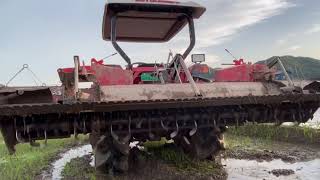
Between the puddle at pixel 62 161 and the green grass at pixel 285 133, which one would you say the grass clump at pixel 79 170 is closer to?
the puddle at pixel 62 161

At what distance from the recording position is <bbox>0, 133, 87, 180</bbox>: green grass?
850cm

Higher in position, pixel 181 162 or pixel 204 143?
pixel 204 143

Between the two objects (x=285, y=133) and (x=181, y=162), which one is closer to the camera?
(x=181, y=162)

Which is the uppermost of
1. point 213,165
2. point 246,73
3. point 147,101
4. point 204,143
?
→ point 246,73

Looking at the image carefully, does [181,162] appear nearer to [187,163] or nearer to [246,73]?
[187,163]

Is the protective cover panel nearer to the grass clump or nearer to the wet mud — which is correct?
the wet mud

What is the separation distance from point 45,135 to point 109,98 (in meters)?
0.91

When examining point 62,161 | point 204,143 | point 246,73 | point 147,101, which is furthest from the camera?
point 62,161

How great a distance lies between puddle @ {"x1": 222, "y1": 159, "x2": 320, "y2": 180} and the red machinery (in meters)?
0.63

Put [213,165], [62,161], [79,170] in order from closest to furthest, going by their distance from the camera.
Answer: [213,165] < [79,170] < [62,161]

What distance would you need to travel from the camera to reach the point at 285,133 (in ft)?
43.2

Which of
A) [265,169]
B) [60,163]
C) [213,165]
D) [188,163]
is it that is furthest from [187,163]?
[60,163]

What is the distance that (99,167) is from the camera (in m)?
6.81

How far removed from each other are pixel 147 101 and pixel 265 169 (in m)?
3.49
